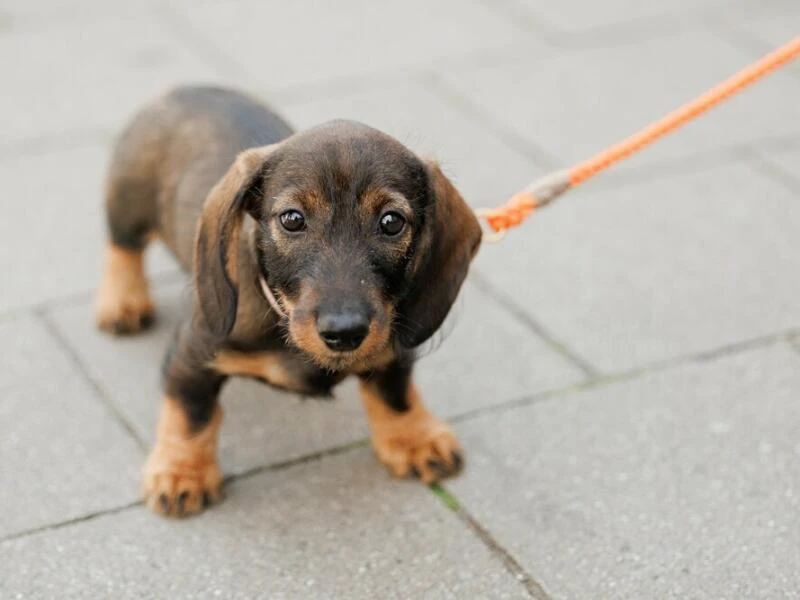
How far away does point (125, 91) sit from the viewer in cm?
708

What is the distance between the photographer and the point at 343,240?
11.4 ft

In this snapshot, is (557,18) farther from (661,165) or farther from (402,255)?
(402,255)

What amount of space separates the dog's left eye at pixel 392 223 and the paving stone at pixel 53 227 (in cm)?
221

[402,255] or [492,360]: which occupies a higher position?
[402,255]

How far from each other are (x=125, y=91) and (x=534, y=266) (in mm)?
2812

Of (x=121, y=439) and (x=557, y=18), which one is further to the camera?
(x=557, y=18)

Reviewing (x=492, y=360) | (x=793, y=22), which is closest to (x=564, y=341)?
(x=492, y=360)

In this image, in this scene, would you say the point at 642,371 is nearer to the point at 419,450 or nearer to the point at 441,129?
the point at 419,450

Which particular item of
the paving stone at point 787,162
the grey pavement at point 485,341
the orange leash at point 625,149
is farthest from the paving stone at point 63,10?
the orange leash at point 625,149

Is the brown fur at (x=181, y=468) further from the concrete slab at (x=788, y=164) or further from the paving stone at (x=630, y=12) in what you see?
the paving stone at (x=630, y=12)

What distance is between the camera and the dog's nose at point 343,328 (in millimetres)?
3342

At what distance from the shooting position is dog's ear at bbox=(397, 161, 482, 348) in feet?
12.4

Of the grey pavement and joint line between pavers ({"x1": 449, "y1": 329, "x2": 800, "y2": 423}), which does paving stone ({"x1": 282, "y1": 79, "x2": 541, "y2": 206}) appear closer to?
the grey pavement

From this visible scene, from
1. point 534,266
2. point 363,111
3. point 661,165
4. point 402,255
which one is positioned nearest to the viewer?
point 402,255
